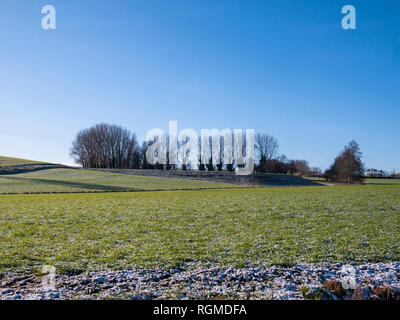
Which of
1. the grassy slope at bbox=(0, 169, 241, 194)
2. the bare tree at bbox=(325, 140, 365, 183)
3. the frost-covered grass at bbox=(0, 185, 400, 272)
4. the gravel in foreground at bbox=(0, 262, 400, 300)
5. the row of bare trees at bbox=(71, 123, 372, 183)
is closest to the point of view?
the gravel in foreground at bbox=(0, 262, 400, 300)

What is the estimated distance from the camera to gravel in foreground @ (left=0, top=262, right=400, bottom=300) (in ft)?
18.2

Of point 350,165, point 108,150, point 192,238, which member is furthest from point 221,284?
point 108,150

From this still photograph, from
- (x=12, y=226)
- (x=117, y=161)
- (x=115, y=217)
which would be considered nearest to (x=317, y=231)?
(x=115, y=217)

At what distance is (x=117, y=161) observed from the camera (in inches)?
3268

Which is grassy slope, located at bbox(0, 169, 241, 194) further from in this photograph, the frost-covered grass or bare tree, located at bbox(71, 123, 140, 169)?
the frost-covered grass

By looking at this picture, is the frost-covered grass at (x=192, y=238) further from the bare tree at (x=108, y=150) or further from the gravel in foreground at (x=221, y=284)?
the bare tree at (x=108, y=150)

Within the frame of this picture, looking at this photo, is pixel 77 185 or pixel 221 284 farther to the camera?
pixel 77 185

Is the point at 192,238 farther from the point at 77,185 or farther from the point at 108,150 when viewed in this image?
the point at 108,150

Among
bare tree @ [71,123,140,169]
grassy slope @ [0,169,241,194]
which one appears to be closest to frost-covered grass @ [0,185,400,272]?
grassy slope @ [0,169,241,194]

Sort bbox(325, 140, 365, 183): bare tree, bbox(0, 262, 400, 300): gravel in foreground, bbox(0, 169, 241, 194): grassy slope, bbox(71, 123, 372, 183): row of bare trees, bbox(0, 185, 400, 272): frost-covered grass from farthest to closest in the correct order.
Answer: bbox(71, 123, 372, 183): row of bare trees, bbox(325, 140, 365, 183): bare tree, bbox(0, 169, 241, 194): grassy slope, bbox(0, 185, 400, 272): frost-covered grass, bbox(0, 262, 400, 300): gravel in foreground

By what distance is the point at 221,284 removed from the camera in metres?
6.10

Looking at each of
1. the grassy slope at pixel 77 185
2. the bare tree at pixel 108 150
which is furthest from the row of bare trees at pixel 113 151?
the grassy slope at pixel 77 185

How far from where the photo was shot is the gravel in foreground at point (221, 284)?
5.55 metres
